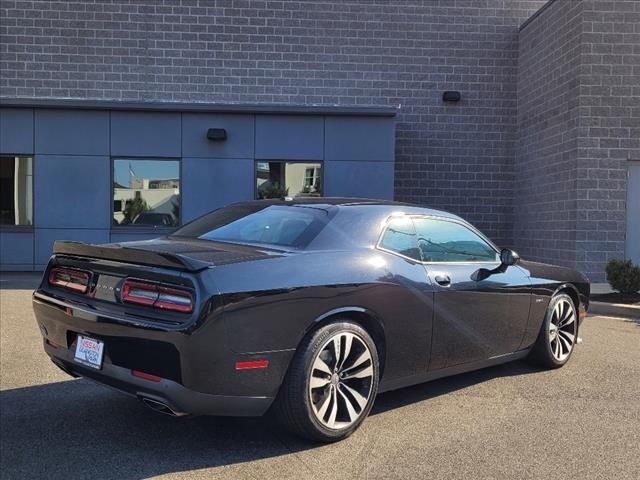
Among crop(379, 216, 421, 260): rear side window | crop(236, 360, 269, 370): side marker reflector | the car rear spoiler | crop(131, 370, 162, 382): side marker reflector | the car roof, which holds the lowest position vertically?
crop(131, 370, 162, 382): side marker reflector

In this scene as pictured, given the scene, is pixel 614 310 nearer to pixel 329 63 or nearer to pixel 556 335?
pixel 556 335

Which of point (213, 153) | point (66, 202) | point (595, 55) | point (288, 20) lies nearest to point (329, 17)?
point (288, 20)

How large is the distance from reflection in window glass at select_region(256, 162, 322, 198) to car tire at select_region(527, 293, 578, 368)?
7.99m

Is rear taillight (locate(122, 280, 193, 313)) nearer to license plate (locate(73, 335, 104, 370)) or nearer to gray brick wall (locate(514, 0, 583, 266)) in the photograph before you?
license plate (locate(73, 335, 104, 370))

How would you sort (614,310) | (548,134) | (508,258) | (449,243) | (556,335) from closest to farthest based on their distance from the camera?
1. (449,243)
2. (508,258)
3. (556,335)
4. (614,310)
5. (548,134)

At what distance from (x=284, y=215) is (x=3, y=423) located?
2.39 m

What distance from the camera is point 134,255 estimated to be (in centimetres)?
341

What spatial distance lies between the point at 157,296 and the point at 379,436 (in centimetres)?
168

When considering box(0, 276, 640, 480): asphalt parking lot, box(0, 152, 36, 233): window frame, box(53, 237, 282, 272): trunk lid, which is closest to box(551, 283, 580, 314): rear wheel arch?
box(0, 276, 640, 480): asphalt parking lot

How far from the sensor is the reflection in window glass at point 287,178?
42.3ft

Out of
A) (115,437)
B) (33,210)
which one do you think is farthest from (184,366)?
(33,210)

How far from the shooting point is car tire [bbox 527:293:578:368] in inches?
204

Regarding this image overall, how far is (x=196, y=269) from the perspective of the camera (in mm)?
3137

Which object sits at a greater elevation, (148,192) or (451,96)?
(451,96)
